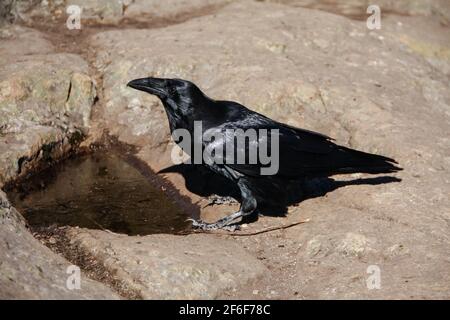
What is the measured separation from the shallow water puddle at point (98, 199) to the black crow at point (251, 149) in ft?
1.86

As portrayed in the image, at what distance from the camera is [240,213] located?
21.8 feet

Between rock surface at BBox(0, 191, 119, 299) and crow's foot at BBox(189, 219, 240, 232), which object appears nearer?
rock surface at BBox(0, 191, 119, 299)

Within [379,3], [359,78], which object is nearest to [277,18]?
[359,78]

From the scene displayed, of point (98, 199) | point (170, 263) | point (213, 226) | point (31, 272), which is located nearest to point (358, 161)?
point (213, 226)

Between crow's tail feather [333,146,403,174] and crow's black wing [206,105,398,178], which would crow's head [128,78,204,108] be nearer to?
crow's black wing [206,105,398,178]

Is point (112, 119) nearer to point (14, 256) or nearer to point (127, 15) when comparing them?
point (127, 15)

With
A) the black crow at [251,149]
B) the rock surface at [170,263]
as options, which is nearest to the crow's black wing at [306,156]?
the black crow at [251,149]

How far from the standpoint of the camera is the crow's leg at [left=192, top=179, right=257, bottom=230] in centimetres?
661

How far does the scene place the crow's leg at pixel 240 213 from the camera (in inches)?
260

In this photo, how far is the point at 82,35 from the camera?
10.2 m

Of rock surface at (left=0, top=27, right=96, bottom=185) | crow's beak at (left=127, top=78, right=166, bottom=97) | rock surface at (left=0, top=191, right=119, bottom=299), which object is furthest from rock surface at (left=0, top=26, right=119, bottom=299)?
rock surface at (left=0, top=191, right=119, bottom=299)

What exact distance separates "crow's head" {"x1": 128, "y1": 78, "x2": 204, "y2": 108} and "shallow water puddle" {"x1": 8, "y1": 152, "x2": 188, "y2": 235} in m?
1.06
